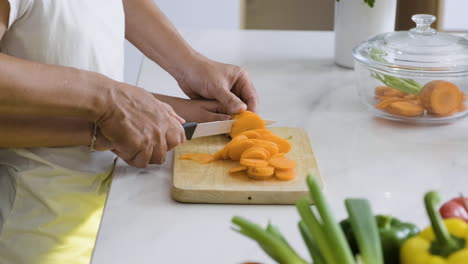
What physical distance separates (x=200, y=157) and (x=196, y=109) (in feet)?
0.83

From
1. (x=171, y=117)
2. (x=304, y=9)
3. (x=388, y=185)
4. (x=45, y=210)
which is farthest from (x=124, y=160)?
(x=304, y=9)

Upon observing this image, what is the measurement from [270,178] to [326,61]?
0.86m

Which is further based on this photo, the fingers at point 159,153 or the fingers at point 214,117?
the fingers at point 214,117

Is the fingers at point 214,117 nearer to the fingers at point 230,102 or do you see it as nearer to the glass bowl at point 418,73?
the fingers at point 230,102

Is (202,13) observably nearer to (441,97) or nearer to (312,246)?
(441,97)

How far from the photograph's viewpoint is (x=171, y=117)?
125 cm

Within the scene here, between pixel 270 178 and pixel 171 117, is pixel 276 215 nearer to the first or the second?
pixel 270 178

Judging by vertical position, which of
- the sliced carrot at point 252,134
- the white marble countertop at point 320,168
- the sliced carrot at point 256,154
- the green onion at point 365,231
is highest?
the green onion at point 365,231

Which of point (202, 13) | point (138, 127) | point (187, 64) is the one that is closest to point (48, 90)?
point (138, 127)

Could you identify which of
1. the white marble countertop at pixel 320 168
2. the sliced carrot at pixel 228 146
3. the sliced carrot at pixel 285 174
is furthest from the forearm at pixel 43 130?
the sliced carrot at pixel 285 174

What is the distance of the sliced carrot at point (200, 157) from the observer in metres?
1.24

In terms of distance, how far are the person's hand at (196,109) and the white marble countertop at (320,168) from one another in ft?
0.40

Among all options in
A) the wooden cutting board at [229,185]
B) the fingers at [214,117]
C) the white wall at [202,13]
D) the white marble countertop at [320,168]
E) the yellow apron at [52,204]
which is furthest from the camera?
the white wall at [202,13]

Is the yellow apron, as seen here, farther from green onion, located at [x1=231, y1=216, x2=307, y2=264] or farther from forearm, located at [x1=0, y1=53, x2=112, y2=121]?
green onion, located at [x1=231, y1=216, x2=307, y2=264]
